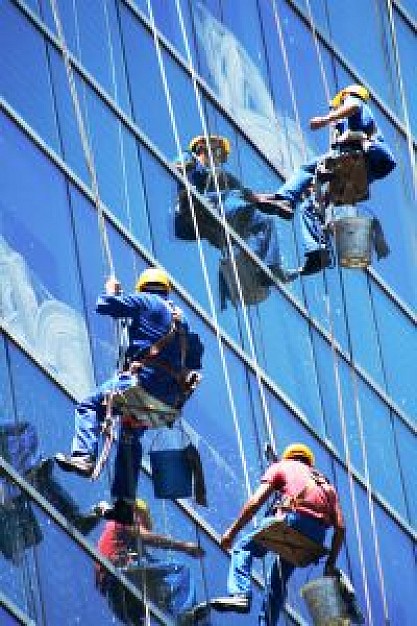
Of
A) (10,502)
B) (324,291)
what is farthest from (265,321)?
(10,502)

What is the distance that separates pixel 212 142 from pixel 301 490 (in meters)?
5.59

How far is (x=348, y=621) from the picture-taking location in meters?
36.8

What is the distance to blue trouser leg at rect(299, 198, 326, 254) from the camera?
128 feet

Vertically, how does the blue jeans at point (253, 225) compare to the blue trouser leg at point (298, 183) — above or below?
above

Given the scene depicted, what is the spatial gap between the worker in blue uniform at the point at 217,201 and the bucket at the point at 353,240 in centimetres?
155

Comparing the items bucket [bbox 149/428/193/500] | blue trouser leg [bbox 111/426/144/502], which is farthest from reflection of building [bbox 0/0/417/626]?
bucket [bbox 149/428/193/500]

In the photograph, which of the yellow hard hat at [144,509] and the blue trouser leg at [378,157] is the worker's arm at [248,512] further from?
the blue trouser leg at [378,157]

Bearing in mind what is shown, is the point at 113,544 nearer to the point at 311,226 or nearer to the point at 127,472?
the point at 127,472

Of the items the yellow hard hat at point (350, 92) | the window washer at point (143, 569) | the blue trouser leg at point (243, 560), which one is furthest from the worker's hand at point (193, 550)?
the yellow hard hat at point (350, 92)

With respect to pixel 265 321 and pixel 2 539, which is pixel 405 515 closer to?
pixel 265 321

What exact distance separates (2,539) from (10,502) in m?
0.27

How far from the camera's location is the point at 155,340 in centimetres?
3644

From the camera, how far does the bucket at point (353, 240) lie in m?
39.2

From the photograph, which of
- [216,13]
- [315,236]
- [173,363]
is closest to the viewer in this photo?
[173,363]
